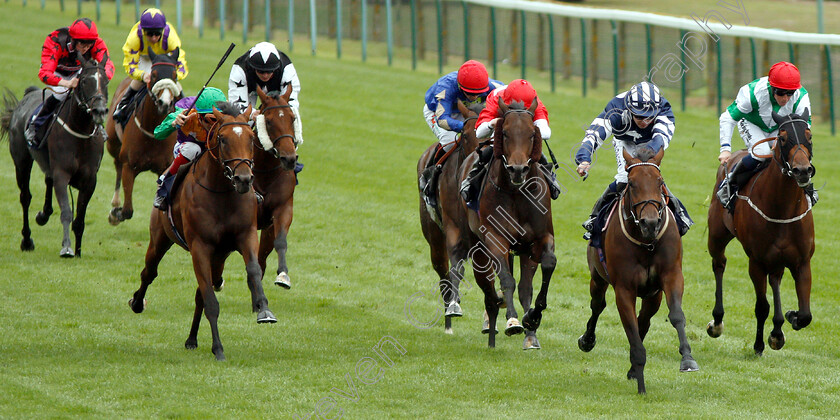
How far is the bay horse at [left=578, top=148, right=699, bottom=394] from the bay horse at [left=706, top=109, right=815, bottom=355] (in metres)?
1.40

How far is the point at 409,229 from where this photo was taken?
45.5ft

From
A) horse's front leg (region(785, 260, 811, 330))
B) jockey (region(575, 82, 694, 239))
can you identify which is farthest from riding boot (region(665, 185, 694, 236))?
horse's front leg (region(785, 260, 811, 330))

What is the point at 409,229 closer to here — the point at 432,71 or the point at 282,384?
the point at 282,384

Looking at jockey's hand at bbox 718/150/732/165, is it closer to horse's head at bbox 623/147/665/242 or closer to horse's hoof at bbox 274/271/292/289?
horse's head at bbox 623/147/665/242

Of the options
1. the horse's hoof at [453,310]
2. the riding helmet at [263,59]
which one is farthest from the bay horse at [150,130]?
the horse's hoof at [453,310]

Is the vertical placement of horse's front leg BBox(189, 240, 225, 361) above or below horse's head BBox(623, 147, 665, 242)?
below

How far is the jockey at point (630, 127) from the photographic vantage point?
25.8 feet

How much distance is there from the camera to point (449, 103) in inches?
369

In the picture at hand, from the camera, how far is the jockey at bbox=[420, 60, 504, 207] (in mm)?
9203

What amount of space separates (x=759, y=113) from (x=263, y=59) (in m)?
4.28

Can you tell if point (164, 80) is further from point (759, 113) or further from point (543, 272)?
point (759, 113)

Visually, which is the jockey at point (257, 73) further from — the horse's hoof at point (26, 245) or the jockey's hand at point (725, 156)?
the horse's hoof at point (26, 245)

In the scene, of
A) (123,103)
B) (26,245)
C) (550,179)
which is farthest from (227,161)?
(26,245)

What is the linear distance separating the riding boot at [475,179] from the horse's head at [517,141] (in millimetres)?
478
